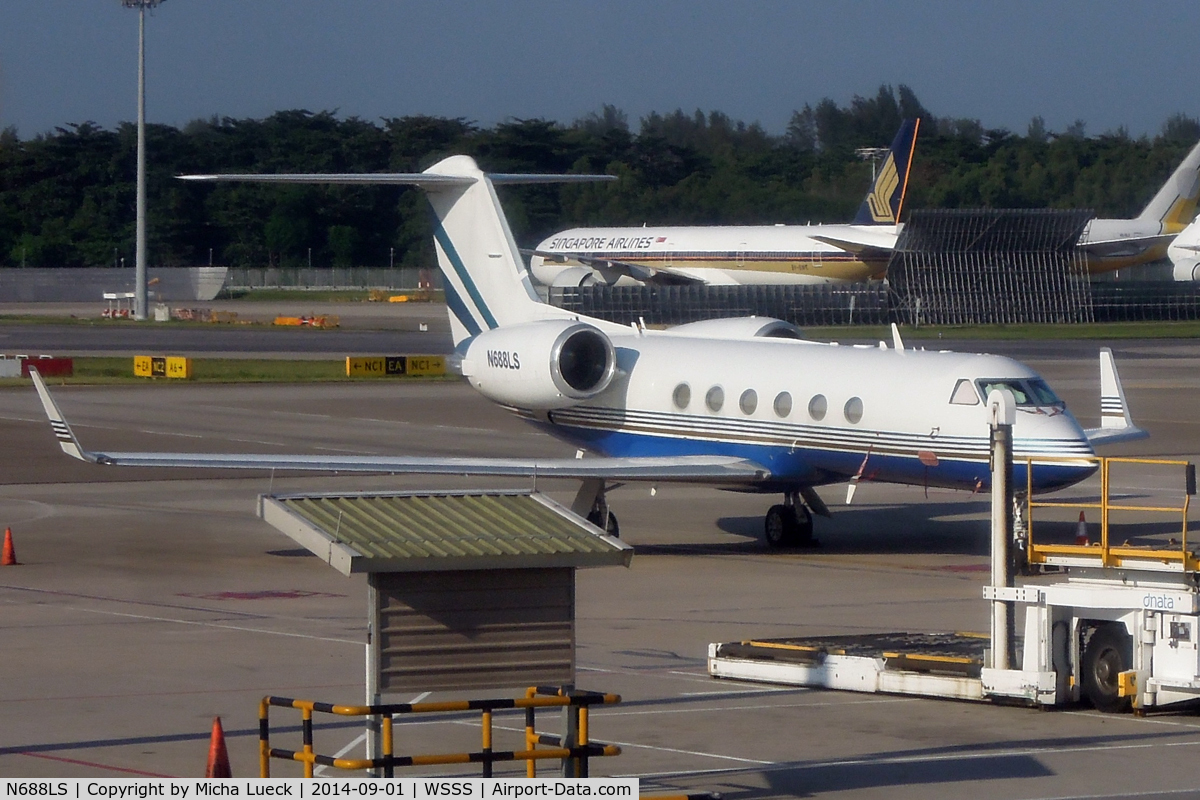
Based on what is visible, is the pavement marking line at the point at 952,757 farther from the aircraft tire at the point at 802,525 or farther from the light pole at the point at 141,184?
the light pole at the point at 141,184

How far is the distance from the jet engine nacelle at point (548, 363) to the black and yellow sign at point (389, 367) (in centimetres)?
2821

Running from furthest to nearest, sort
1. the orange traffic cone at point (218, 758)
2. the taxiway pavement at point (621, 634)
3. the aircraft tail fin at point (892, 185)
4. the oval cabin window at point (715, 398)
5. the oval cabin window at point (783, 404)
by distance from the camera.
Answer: the aircraft tail fin at point (892, 185) → the oval cabin window at point (715, 398) → the oval cabin window at point (783, 404) → the taxiway pavement at point (621, 634) → the orange traffic cone at point (218, 758)

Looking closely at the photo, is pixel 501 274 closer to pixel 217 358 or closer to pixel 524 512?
pixel 524 512

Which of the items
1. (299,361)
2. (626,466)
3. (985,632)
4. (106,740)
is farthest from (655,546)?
(299,361)

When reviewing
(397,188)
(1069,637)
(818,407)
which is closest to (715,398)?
(818,407)

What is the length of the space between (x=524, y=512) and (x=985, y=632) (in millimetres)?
7853

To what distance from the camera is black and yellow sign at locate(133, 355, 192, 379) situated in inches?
2024

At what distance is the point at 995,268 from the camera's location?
87.4m

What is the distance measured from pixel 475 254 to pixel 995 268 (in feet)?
211

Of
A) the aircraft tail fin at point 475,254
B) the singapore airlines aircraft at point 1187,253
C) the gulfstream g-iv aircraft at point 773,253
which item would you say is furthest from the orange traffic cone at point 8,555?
the singapore airlines aircraft at point 1187,253

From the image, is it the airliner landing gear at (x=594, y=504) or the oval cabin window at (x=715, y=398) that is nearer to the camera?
the airliner landing gear at (x=594, y=504)

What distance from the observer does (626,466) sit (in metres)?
22.2

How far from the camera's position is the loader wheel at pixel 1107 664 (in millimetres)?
13023

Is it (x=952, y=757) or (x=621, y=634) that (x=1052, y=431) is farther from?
(x=952, y=757)
